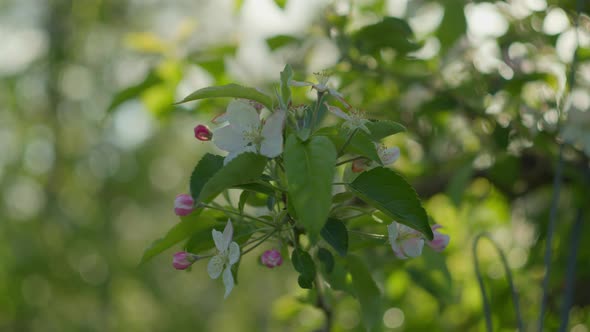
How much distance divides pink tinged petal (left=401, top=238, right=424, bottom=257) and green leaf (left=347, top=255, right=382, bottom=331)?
125 millimetres

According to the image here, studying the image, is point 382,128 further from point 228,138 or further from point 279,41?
point 279,41

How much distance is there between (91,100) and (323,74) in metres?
6.43

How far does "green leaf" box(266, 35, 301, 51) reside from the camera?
Result: 1298 millimetres

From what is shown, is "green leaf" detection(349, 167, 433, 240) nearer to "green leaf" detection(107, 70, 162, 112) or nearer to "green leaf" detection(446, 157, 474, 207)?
"green leaf" detection(446, 157, 474, 207)

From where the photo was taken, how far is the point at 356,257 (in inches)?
32.1

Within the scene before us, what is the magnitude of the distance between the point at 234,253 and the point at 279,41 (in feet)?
2.43

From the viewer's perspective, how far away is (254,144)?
628 mm

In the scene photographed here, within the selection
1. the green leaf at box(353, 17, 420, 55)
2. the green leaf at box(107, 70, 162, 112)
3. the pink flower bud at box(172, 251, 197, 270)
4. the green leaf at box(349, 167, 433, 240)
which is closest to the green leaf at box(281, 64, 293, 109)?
the green leaf at box(349, 167, 433, 240)

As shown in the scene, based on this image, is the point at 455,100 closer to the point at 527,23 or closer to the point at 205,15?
the point at 527,23

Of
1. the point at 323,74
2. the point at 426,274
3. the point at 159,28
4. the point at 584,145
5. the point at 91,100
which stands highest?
the point at 323,74

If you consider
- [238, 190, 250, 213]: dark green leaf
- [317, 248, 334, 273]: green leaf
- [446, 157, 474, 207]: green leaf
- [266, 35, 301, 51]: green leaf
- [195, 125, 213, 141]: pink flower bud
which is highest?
[195, 125, 213, 141]: pink flower bud

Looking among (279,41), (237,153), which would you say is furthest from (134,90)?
(237,153)

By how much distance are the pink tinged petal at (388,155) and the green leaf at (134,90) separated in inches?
30.4

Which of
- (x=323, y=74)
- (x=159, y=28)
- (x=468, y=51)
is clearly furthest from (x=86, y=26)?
(x=323, y=74)
